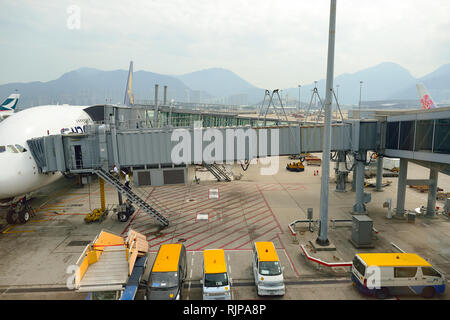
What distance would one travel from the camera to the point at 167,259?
15.9 metres

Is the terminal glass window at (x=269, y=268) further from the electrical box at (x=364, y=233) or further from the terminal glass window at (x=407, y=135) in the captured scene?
the terminal glass window at (x=407, y=135)

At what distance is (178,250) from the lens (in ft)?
55.3

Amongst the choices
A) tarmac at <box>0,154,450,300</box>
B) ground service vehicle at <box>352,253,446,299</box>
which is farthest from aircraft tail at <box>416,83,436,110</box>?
ground service vehicle at <box>352,253,446,299</box>

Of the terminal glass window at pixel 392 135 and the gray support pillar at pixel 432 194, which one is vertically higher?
the terminal glass window at pixel 392 135

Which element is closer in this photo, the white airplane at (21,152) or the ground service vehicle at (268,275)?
the ground service vehicle at (268,275)

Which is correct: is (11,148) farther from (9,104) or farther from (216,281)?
(9,104)

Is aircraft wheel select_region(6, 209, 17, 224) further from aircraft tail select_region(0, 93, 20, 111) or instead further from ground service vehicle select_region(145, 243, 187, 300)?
aircraft tail select_region(0, 93, 20, 111)

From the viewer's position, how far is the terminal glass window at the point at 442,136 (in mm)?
20531

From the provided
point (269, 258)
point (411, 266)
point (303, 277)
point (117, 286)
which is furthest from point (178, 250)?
point (411, 266)

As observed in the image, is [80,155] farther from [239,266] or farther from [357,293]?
[357,293]

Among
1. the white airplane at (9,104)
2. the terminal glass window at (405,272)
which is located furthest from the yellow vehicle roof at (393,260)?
the white airplane at (9,104)

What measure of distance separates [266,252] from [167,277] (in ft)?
19.6

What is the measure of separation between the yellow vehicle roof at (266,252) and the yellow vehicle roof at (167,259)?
15.7ft
